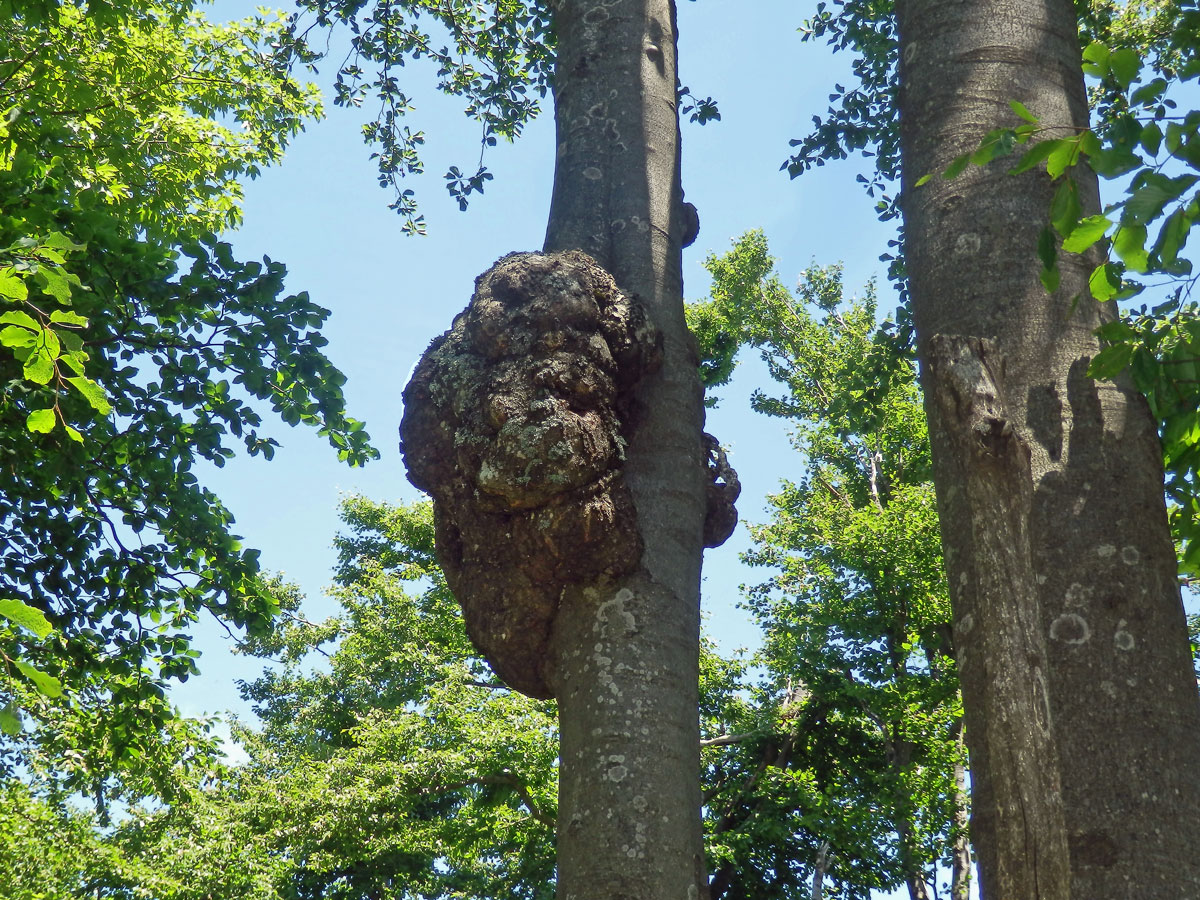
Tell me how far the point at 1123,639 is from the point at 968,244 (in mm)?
1135

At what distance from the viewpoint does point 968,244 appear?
279 centimetres

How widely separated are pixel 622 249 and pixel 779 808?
1335cm

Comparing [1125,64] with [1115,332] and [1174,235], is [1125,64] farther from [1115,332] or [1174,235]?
[1115,332]

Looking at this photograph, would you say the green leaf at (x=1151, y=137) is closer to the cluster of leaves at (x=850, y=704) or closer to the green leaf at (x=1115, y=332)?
the green leaf at (x=1115, y=332)

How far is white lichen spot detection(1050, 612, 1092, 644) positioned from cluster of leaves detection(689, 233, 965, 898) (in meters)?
11.7

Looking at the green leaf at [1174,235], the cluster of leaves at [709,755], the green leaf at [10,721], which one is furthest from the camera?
the cluster of leaves at [709,755]

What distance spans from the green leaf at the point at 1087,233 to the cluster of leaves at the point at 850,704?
1153 centimetres

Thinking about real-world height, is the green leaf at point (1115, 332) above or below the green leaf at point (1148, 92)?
below

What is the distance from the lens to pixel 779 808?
1556cm

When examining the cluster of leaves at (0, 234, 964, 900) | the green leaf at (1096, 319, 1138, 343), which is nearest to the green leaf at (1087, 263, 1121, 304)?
the green leaf at (1096, 319, 1138, 343)

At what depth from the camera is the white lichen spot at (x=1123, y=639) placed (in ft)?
7.17

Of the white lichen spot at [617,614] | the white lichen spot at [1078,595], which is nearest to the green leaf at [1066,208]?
the white lichen spot at [1078,595]

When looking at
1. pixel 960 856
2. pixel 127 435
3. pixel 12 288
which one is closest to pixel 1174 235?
pixel 12 288

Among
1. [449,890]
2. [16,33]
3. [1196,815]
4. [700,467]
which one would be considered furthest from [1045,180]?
[449,890]
